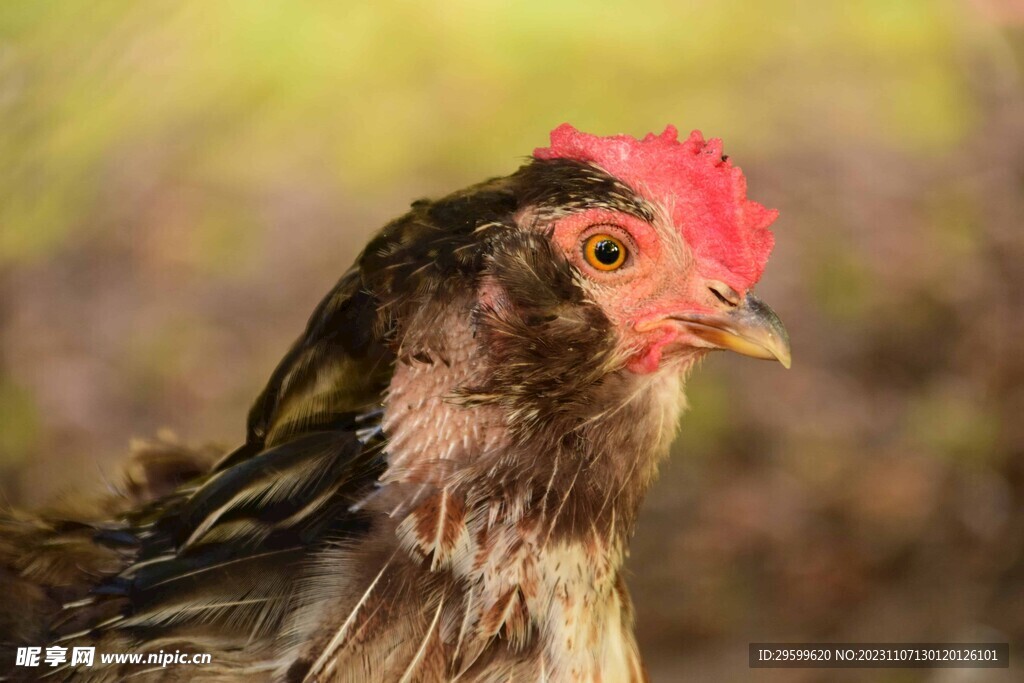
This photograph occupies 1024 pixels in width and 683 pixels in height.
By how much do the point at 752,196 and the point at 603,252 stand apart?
0.85 metres

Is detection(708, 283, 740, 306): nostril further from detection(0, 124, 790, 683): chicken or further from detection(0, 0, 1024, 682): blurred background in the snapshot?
detection(0, 0, 1024, 682): blurred background

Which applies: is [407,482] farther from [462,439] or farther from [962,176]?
[962,176]

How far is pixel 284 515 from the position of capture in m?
1.18

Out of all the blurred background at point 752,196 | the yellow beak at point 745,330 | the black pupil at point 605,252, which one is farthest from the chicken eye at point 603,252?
the blurred background at point 752,196

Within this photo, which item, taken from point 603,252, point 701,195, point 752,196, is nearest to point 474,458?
point 603,252

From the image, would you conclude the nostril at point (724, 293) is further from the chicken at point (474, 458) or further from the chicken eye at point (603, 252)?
the chicken eye at point (603, 252)

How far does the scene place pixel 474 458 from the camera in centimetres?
116

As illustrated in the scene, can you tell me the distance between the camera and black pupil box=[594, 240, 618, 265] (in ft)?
3.85

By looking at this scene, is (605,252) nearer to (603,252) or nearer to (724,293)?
(603,252)

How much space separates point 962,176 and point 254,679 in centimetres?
172

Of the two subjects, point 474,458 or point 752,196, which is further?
point 752,196

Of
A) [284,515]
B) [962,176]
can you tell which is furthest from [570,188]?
[962,176]

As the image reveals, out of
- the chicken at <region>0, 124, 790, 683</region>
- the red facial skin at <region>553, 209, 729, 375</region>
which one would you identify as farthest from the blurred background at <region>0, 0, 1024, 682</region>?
the red facial skin at <region>553, 209, 729, 375</region>

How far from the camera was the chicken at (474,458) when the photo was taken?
1.14m
